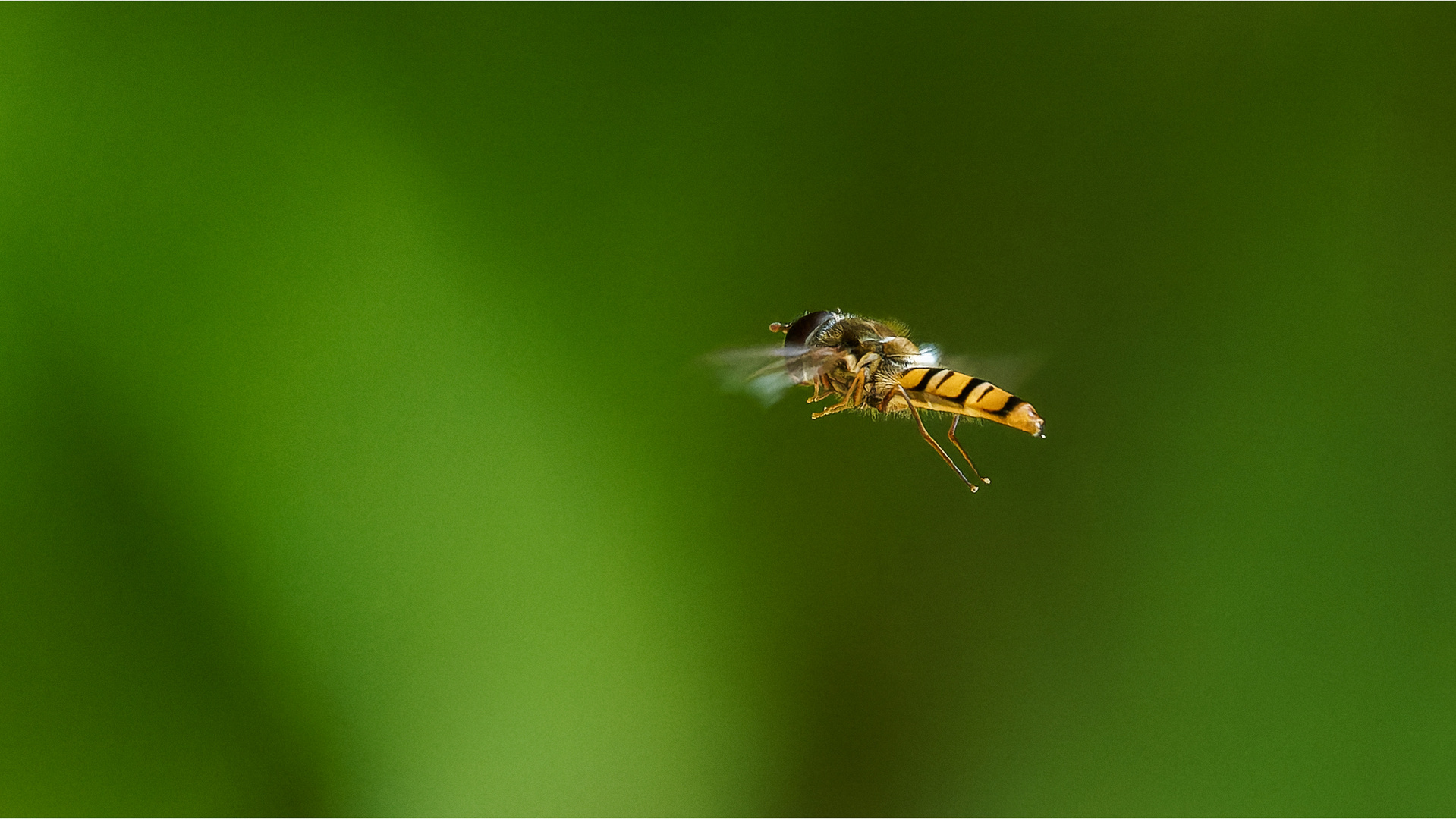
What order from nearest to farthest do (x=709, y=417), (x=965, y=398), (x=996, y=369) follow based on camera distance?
(x=965, y=398), (x=996, y=369), (x=709, y=417)

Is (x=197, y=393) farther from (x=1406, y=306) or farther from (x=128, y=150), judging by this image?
(x=1406, y=306)

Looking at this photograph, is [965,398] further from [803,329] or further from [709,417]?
[709,417]

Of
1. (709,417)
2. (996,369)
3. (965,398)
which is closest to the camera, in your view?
(965,398)

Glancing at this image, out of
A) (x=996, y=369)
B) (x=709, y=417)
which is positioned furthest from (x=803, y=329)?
(x=709, y=417)

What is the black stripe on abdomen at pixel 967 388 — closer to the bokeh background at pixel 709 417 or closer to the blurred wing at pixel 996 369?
the blurred wing at pixel 996 369

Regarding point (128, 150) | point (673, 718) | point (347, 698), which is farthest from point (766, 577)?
point (128, 150)

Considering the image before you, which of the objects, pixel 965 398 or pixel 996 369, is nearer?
pixel 965 398

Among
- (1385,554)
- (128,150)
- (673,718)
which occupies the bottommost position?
(1385,554)
